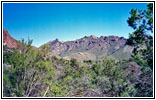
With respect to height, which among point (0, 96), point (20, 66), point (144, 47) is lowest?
point (0, 96)

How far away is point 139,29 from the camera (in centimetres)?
914

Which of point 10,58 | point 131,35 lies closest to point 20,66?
point 10,58

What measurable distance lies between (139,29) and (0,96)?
26.6 ft

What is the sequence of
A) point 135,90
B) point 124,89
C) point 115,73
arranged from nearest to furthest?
1. point 135,90
2. point 124,89
3. point 115,73

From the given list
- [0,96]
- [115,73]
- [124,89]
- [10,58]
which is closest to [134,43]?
[124,89]

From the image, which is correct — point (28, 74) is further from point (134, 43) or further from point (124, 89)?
point (124, 89)

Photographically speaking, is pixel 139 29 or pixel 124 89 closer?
pixel 139 29

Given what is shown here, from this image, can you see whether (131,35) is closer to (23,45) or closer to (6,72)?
(23,45)

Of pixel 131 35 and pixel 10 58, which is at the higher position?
pixel 131 35

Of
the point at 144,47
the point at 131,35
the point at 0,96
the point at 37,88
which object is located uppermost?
the point at 131,35

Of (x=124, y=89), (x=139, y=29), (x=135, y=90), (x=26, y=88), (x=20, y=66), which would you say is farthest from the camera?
(x=124, y=89)

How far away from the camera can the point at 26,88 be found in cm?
790

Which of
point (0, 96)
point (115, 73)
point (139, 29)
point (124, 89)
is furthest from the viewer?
point (115, 73)

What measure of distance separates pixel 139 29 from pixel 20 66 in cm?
714
